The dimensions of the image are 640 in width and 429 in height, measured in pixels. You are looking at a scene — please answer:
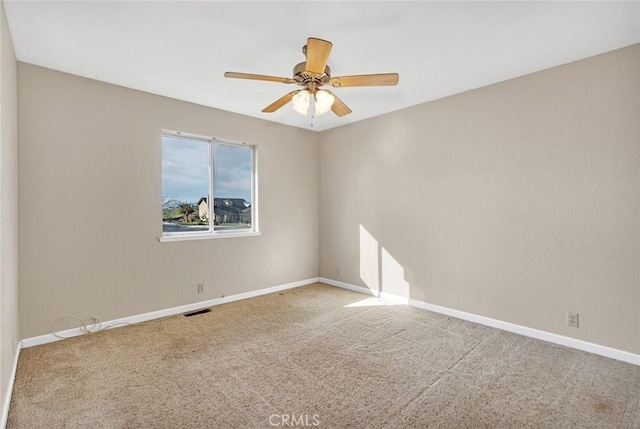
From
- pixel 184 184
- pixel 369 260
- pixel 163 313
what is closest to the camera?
pixel 163 313

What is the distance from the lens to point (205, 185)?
4.15m

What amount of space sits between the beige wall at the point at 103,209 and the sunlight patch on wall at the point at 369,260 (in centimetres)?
161

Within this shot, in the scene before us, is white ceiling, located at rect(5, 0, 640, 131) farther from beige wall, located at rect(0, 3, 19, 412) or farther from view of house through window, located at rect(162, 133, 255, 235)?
view of house through window, located at rect(162, 133, 255, 235)

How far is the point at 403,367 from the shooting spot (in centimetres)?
249

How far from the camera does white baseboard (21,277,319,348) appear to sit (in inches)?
113

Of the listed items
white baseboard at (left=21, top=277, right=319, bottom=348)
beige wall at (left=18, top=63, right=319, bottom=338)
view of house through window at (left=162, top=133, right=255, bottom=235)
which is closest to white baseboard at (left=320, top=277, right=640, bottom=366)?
white baseboard at (left=21, top=277, right=319, bottom=348)

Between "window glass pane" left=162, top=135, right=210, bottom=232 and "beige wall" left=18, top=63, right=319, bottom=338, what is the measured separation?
198mm

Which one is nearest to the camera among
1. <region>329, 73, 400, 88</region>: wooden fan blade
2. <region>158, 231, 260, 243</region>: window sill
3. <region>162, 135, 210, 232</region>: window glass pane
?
<region>329, 73, 400, 88</region>: wooden fan blade

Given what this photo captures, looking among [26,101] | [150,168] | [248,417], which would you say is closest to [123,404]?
[248,417]

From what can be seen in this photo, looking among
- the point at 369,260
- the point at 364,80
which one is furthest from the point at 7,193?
the point at 369,260

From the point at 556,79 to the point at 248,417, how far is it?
12.2 ft

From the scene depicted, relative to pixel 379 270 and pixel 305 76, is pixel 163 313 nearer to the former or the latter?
pixel 379 270

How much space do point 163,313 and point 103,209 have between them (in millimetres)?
1333
